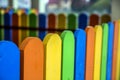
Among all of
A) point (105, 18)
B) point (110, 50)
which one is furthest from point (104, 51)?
point (105, 18)

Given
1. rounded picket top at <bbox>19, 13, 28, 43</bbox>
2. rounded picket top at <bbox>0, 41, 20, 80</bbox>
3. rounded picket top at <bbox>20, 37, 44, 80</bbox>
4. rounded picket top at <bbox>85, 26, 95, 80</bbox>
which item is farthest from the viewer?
rounded picket top at <bbox>19, 13, 28, 43</bbox>

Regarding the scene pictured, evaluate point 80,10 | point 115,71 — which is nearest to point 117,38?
point 115,71

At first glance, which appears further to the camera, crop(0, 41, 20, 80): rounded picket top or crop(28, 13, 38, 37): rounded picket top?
crop(28, 13, 38, 37): rounded picket top

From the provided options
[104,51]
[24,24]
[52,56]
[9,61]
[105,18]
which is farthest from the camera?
Answer: [24,24]

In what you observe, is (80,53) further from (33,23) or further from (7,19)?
(7,19)

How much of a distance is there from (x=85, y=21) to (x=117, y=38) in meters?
1.46

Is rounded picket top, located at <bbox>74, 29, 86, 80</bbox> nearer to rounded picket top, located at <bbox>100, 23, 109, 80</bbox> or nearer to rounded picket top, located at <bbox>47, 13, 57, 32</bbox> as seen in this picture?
rounded picket top, located at <bbox>100, 23, 109, 80</bbox>

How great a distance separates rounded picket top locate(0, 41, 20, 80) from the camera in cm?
110

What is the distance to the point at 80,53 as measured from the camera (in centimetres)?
176

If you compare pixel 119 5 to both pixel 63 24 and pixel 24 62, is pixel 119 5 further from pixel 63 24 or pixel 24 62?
pixel 24 62

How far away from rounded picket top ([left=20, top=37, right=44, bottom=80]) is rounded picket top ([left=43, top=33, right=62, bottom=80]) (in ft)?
0.15

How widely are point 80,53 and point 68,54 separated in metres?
0.17

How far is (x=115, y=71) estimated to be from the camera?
267 centimetres

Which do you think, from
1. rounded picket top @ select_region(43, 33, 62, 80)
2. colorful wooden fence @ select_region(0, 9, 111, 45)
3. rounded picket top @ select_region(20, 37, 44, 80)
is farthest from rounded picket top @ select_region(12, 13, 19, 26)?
rounded picket top @ select_region(20, 37, 44, 80)
